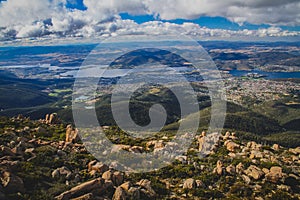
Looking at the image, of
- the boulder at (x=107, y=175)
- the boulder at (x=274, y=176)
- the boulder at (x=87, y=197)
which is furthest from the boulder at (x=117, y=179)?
the boulder at (x=274, y=176)

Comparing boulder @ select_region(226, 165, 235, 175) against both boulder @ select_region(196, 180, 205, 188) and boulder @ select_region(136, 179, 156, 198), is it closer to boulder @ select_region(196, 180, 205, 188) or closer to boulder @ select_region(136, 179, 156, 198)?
boulder @ select_region(196, 180, 205, 188)

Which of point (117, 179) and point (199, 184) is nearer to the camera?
point (117, 179)

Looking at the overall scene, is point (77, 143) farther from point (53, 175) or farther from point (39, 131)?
point (53, 175)

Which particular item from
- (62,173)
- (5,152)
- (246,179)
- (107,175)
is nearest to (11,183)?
(62,173)

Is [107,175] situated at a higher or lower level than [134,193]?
higher

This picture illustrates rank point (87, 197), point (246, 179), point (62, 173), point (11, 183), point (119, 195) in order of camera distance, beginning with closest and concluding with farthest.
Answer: point (11, 183)
point (87, 197)
point (119, 195)
point (62, 173)
point (246, 179)

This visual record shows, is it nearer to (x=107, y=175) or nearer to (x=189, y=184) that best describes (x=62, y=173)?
(x=107, y=175)

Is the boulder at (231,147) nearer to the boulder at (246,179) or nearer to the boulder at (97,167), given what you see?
the boulder at (246,179)
